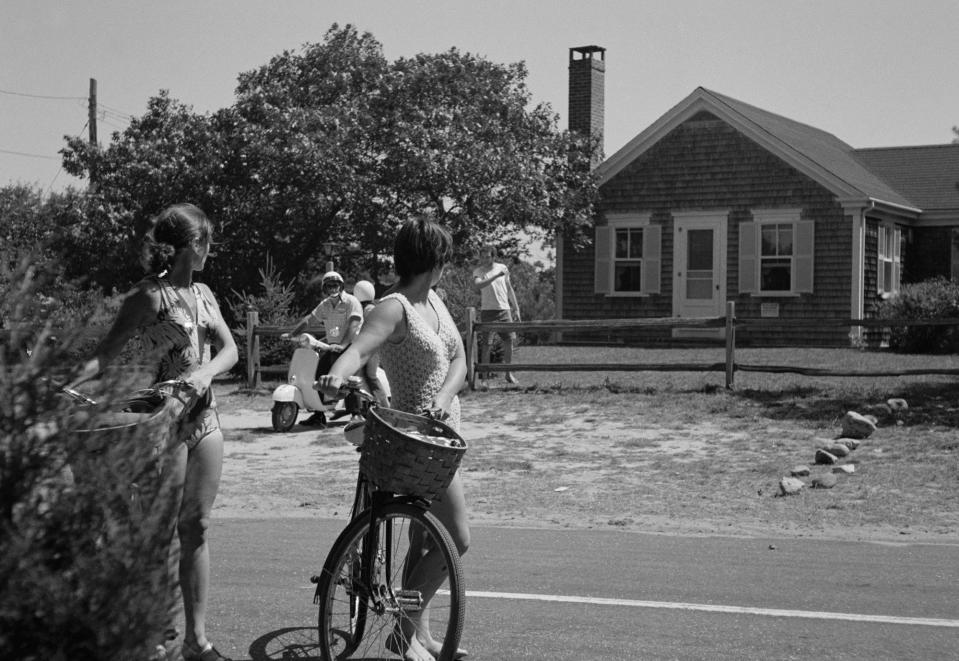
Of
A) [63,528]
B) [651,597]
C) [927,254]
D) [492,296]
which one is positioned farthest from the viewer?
A: [927,254]

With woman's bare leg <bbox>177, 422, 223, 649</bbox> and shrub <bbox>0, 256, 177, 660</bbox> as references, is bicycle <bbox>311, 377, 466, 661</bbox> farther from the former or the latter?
shrub <bbox>0, 256, 177, 660</bbox>

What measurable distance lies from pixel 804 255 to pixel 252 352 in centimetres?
1384

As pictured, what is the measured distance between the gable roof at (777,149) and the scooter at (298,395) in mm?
16140

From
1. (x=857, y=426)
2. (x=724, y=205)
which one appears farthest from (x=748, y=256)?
(x=857, y=426)

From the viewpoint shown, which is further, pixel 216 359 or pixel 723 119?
pixel 723 119

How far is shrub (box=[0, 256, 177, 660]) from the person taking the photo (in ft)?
7.70

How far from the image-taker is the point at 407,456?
462cm

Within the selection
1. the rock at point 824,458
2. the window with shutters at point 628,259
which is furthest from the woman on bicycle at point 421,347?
the window with shutters at point 628,259

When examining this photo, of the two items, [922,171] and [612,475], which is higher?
[922,171]

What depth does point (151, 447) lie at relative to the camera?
271 cm

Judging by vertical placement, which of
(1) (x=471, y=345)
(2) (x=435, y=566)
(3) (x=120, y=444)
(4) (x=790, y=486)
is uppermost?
(3) (x=120, y=444)

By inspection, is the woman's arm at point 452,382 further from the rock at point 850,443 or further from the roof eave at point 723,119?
the roof eave at point 723,119

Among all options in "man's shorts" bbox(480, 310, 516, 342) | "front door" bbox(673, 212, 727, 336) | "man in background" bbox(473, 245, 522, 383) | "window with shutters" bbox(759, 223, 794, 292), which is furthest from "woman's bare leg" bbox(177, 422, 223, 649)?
"front door" bbox(673, 212, 727, 336)

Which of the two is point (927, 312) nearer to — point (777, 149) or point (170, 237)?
point (777, 149)
